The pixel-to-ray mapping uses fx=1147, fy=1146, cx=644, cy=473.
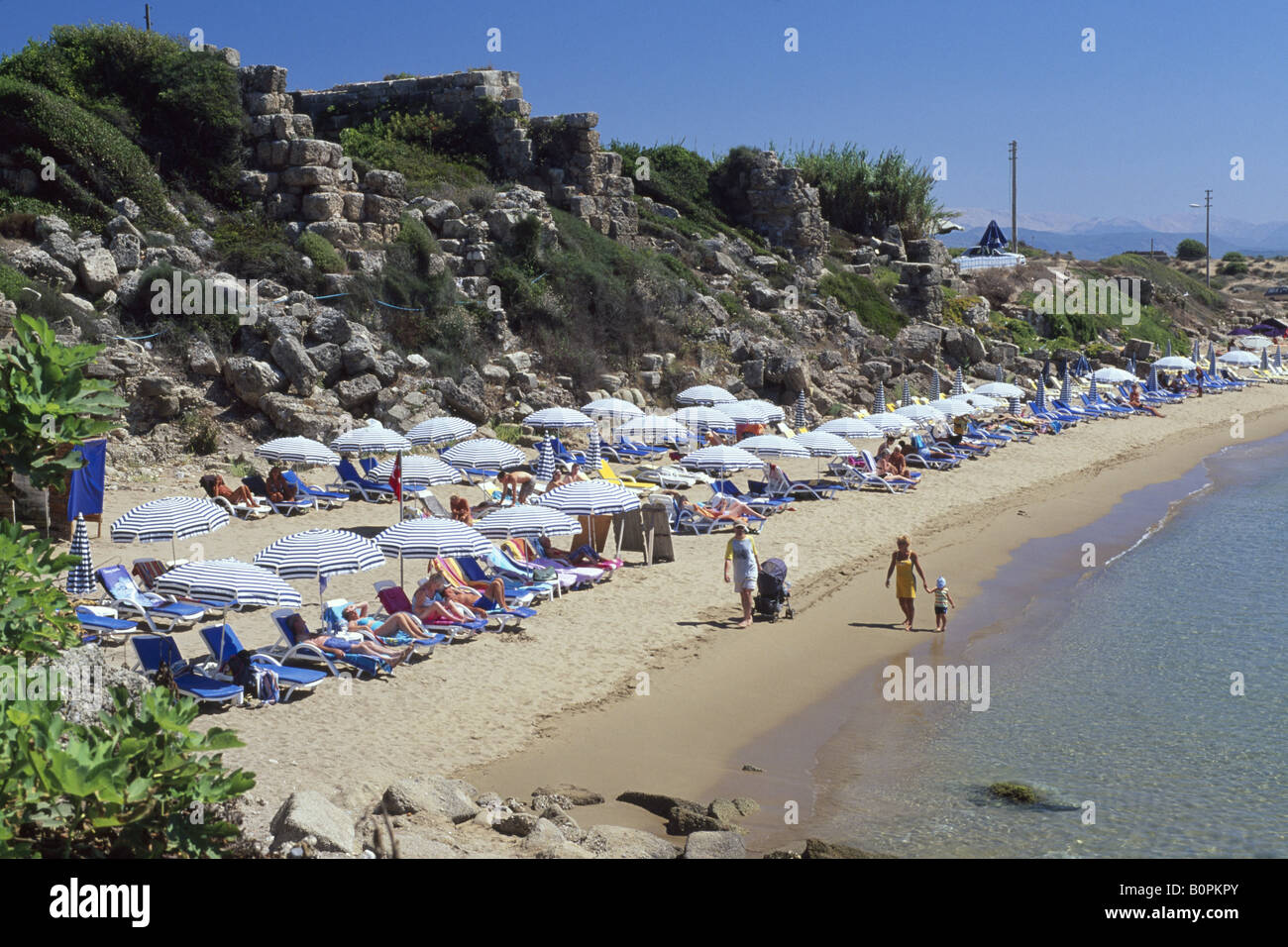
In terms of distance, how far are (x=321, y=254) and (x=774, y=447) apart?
11998 millimetres

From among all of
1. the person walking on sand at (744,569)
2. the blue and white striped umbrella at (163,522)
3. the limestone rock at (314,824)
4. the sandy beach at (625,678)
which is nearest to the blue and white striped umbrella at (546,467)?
the sandy beach at (625,678)

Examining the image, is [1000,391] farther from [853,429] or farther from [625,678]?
[625,678]

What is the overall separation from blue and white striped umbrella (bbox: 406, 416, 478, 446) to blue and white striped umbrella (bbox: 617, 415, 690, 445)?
12.7 ft

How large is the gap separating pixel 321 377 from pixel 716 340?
1238cm

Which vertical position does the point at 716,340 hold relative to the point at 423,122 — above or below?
below

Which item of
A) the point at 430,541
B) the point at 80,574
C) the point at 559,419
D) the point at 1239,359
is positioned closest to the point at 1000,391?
the point at 559,419

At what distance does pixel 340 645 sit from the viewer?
35.1 ft

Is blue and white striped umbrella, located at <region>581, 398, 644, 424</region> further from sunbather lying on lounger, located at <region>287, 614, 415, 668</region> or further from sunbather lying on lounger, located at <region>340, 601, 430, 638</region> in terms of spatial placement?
sunbather lying on lounger, located at <region>287, 614, 415, 668</region>

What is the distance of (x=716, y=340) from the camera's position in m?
31.8

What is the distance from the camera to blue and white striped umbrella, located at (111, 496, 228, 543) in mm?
12562

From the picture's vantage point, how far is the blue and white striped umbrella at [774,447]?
1986cm
